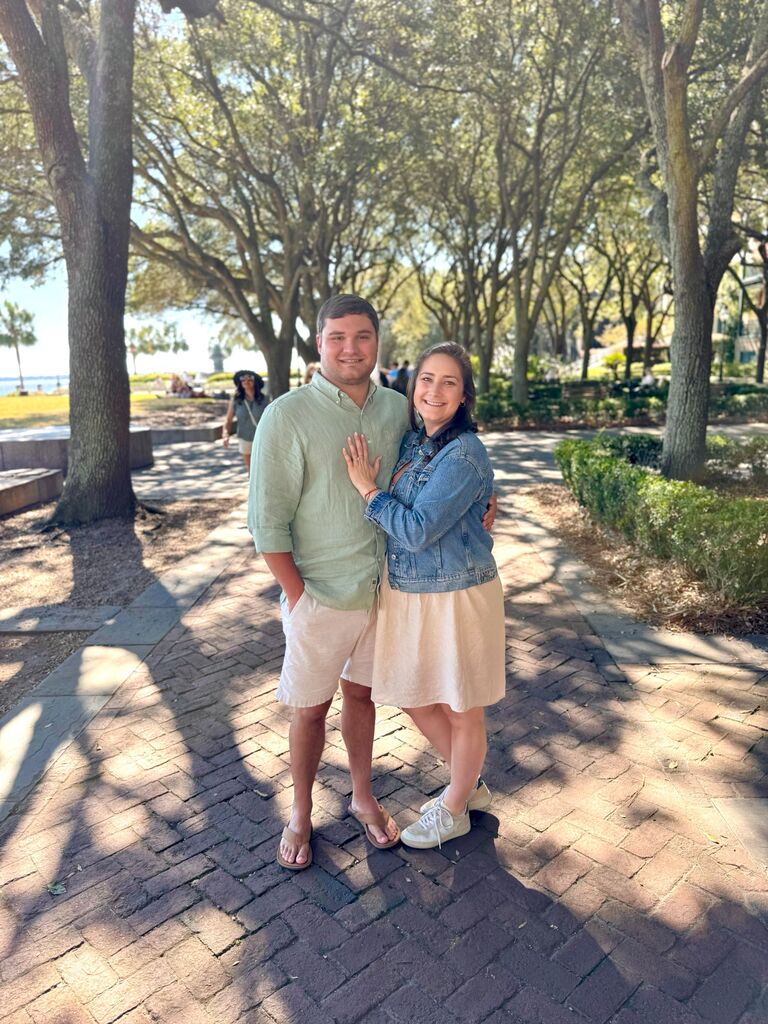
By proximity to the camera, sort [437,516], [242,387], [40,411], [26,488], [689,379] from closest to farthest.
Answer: [437,516] < [242,387] < [689,379] < [26,488] < [40,411]

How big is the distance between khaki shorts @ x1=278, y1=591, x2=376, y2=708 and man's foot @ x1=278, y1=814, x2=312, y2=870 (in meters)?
0.46

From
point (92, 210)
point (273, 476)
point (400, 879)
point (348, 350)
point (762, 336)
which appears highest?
A: point (762, 336)

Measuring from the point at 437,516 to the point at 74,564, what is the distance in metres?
5.43

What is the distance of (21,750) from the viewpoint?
3.47 m

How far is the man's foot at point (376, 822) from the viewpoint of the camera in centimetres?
271

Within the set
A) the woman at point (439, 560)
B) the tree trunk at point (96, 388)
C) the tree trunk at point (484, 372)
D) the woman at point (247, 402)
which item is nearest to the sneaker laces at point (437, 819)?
the woman at point (439, 560)

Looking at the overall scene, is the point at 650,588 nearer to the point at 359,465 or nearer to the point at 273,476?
the point at 359,465

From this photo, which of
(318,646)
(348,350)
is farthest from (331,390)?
(318,646)

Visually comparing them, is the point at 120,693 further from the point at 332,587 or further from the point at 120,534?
the point at 120,534

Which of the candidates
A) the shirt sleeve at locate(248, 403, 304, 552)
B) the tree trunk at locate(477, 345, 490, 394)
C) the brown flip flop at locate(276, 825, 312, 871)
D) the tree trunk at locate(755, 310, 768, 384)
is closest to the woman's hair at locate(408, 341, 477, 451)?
the shirt sleeve at locate(248, 403, 304, 552)

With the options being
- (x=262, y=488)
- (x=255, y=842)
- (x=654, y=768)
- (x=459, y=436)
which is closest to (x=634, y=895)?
(x=654, y=768)

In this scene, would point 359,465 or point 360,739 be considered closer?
point 359,465

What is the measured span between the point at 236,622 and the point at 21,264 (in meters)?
17.0

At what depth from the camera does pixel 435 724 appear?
276cm
